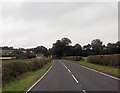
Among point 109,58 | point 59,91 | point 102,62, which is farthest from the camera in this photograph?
point 102,62

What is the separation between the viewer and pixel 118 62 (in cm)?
4606

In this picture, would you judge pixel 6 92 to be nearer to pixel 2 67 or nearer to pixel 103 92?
pixel 103 92

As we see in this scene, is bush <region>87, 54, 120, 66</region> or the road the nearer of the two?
the road

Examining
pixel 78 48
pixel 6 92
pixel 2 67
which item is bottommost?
pixel 6 92

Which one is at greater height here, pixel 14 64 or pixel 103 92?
pixel 14 64

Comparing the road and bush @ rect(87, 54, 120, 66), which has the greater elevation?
bush @ rect(87, 54, 120, 66)

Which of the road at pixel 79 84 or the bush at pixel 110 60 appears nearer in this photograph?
the road at pixel 79 84

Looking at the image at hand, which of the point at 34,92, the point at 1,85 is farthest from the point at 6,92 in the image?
the point at 1,85

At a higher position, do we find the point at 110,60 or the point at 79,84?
the point at 110,60

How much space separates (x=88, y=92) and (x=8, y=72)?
37.7ft

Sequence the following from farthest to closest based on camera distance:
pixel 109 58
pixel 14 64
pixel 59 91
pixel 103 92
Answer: pixel 109 58 → pixel 14 64 → pixel 59 91 → pixel 103 92

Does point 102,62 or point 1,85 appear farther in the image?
point 102,62

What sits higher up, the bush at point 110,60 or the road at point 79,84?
the bush at point 110,60

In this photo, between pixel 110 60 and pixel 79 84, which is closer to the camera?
A: pixel 79 84
